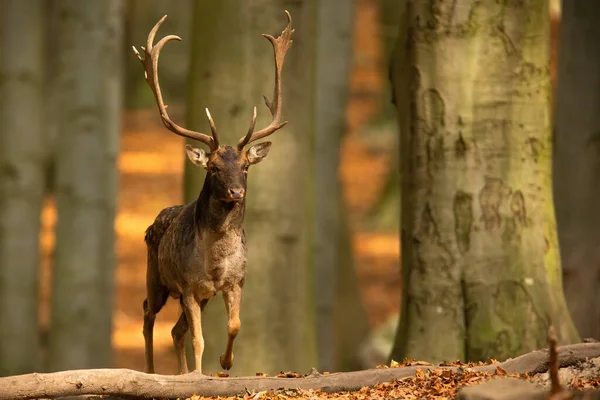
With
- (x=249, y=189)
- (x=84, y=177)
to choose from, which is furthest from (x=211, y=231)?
(x=84, y=177)

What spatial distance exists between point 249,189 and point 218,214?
85.4 inches

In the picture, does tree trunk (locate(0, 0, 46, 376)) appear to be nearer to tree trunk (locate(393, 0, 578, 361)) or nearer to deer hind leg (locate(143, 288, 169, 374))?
tree trunk (locate(393, 0, 578, 361))

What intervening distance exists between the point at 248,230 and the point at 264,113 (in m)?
0.94

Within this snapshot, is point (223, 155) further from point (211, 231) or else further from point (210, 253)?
point (210, 253)

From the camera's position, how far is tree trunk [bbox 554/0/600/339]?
40.0 feet

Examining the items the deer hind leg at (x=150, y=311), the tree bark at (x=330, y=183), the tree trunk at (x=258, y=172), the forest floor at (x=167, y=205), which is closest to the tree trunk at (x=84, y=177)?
the tree bark at (x=330, y=183)

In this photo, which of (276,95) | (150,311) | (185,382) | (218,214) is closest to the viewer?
(185,382)

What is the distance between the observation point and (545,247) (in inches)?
386

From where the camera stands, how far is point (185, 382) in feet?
24.0

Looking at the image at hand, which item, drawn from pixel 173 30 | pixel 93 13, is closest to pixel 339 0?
pixel 93 13

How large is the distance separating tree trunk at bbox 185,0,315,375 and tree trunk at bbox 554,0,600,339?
10.6 ft

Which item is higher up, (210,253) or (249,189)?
(249,189)

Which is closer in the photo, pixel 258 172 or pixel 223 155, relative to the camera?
pixel 223 155

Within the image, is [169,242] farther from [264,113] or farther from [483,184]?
[483,184]
